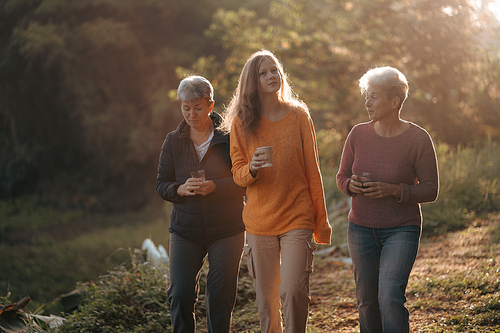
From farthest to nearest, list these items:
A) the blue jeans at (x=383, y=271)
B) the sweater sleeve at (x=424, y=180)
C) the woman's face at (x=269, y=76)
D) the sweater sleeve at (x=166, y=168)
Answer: the sweater sleeve at (x=166, y=168) < the woman's face at (x=269, y=76) < the sweater sleeve at (x=424, y=180) < the blue jeans at (x=383, y=271)

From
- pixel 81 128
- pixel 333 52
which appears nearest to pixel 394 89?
pixel 333 52

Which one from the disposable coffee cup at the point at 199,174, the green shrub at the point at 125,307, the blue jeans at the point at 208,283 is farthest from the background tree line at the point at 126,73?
the disposable coffee cup at the point at 199,174

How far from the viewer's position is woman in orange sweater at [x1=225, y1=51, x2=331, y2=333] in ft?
8.68

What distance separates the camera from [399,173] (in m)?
2.55

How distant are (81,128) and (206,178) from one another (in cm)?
2059

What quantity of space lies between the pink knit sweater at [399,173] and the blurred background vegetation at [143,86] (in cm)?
519

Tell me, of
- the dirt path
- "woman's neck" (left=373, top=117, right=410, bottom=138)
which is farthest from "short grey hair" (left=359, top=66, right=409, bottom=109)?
the dirt path

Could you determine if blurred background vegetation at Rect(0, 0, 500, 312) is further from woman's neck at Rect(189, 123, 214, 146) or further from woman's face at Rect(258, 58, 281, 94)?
woman's face at Rect(258, 58, 281, 94)

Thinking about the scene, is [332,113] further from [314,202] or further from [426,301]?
[314,202]

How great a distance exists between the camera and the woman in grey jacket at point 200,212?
2.86 meters

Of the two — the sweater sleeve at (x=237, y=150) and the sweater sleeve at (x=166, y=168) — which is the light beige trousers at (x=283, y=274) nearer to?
the sweater sleeve at (x=237, y=150)

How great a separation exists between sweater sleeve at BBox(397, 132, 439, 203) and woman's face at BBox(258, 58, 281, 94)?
960 mm

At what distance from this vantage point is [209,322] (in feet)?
9.47

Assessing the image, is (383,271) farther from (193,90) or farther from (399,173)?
(193,90)
